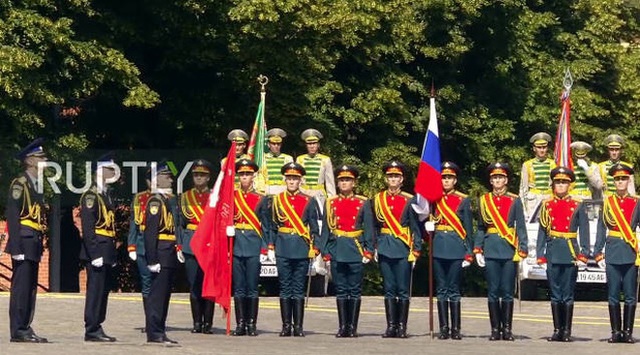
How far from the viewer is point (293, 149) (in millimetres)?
36406

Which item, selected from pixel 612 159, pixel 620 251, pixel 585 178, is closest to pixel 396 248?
pixel 620 251

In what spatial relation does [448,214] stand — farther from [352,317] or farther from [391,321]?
[352,317]

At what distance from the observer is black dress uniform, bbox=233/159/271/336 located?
22234 millimetres

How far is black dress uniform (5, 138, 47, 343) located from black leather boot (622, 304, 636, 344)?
6279 mm

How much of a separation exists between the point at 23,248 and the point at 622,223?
6523 mm

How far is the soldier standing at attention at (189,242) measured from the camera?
22.5 m

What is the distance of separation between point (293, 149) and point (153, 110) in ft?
8.93

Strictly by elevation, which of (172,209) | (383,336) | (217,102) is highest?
(217,102)

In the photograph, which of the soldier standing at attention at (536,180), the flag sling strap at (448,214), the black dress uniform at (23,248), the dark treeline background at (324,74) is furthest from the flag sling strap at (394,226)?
the dark treeline background at (324,74)

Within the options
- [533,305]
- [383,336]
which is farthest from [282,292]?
[533,305]

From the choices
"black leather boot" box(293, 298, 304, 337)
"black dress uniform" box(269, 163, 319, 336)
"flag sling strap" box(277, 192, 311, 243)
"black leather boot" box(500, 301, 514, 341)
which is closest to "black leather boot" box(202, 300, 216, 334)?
"black dress uniform" box(269, 163, 319, 336)

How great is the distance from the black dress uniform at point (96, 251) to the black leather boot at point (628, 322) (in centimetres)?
556

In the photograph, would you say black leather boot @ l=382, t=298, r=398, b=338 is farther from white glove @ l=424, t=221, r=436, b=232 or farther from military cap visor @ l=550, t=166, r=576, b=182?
military cap visor @ l=550, t=166, r=576, b=182

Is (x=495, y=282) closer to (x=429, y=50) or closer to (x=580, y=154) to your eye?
(x=580, y=154)
